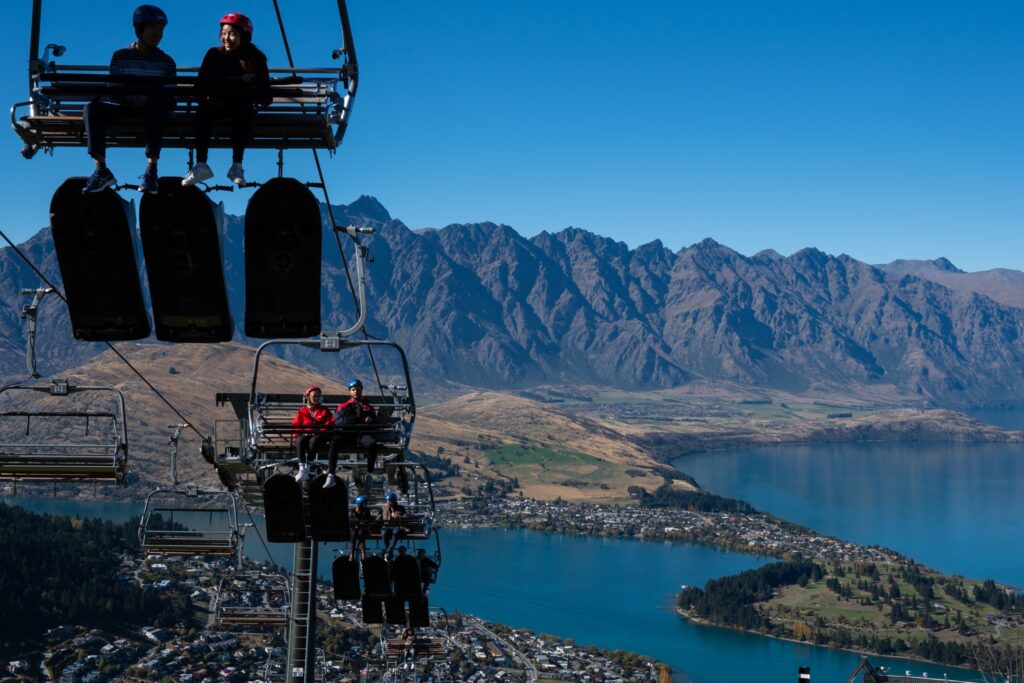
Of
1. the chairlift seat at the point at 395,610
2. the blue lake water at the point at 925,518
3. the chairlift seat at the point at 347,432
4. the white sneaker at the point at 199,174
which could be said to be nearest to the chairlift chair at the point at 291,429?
the chairlift seat at the point at 347,432

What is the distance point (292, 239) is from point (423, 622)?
8.32 m

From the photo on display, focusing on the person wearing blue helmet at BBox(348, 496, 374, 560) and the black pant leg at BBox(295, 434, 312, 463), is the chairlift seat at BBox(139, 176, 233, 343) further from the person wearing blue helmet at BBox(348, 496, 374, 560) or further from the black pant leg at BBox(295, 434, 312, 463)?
the person wearing blue helmet at BBox(348, 496, 374, 560)

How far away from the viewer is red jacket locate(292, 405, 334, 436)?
11.2 m

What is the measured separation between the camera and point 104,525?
9825 cm

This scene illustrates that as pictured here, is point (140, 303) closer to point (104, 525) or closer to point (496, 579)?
point (104, 525)

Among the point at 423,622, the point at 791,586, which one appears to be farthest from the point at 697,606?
the point at 423,622

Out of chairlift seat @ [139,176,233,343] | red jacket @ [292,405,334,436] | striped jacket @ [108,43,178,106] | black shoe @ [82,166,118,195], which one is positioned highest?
striped jacket @ [108,43,178,106]

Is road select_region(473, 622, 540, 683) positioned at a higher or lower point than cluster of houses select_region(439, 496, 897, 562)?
higher

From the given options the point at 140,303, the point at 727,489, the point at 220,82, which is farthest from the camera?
the point at 727,489

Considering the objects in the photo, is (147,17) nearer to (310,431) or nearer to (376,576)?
(310,431)

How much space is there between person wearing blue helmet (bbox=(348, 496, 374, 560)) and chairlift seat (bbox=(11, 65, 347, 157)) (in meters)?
7.28

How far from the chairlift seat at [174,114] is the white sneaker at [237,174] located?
151mm

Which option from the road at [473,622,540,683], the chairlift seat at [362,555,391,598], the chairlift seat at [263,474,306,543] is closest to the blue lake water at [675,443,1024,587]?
the road at [473,622,540,683]

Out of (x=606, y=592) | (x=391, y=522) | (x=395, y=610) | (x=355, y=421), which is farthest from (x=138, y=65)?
(x=606, y=592)
